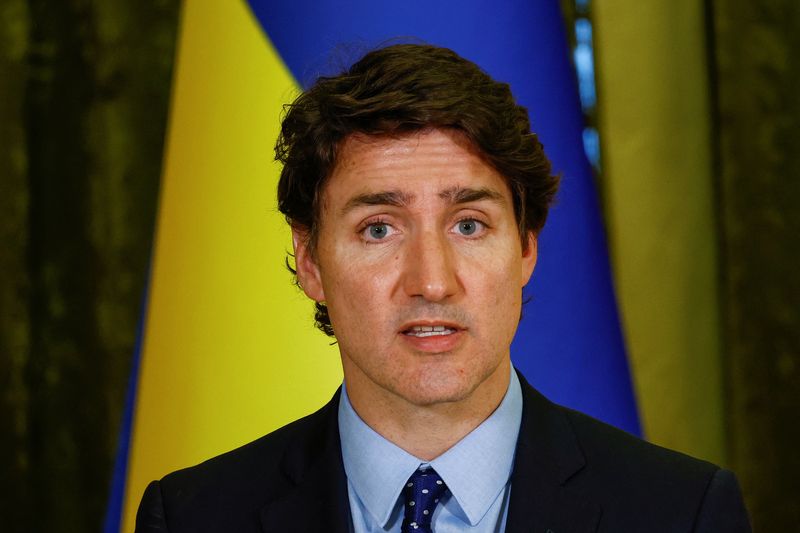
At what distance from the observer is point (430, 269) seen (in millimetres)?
1651

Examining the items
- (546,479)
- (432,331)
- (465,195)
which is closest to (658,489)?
(546,479)

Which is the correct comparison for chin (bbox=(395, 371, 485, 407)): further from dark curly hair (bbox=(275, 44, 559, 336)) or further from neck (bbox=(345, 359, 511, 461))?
dark curly hair (bbox=(275, 44, 559, 336))

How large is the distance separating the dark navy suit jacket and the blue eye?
302 mm

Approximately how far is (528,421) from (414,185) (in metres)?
0.42

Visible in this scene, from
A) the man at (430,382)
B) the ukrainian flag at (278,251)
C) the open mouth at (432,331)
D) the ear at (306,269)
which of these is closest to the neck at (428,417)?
the man at (430,382)

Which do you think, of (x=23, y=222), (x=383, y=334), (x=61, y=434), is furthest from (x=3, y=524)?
(x=383, y=334)

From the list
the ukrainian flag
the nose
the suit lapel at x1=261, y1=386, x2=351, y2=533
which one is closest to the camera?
the nose

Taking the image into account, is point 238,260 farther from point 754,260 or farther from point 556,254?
point 754,260

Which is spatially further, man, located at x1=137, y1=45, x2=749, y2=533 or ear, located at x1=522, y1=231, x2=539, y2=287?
ear, located at x1=522, y1=231, x2=539, y2=287

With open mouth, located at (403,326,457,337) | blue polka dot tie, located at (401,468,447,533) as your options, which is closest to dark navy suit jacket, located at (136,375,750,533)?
blue polka dot tie, located at (401,468,447,533)

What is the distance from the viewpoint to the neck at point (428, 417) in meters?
1.75

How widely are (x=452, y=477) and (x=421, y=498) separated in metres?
0.06

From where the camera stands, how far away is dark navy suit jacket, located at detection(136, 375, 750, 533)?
5.52 ft

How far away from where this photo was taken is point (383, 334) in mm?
1714
